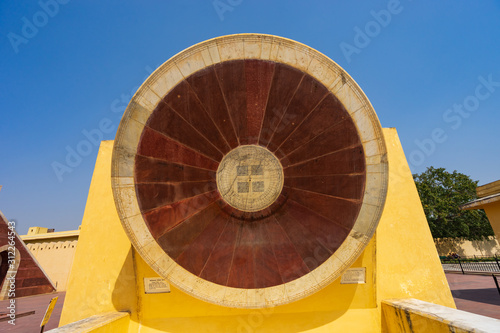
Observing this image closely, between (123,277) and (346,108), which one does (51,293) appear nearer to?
(123,277)

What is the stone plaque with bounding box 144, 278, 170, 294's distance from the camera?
19.6 feet

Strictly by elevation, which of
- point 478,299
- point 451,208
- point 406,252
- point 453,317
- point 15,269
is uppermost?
point 451,208

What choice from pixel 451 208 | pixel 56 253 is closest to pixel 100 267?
pixel 56 253

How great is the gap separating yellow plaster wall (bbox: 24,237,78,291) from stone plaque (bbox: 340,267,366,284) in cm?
2477

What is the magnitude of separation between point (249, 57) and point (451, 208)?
3971 cm

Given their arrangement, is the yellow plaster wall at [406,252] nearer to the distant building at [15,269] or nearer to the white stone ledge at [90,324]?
the white stone ledge at [90,324]

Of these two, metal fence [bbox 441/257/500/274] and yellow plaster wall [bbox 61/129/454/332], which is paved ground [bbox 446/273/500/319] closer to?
yellow plaster wall [bbox 61/129/454/332]

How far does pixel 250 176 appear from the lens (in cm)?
589

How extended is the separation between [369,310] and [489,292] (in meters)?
9.87

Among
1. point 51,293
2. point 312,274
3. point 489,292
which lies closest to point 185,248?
point 312,274

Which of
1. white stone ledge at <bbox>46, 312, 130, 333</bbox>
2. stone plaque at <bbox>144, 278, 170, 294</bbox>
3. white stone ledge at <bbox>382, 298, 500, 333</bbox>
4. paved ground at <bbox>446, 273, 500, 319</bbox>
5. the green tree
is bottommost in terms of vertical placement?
white stone ledge at <bbox>46, 312, 130, 333</bbox>

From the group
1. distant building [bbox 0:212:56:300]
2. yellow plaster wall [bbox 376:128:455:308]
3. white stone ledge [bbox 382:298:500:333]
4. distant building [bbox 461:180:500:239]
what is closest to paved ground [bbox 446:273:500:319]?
distant building [bbox 461:180:500:239]

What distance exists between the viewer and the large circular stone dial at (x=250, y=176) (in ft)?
19.1

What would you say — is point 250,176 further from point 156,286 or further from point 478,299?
point 478,299
